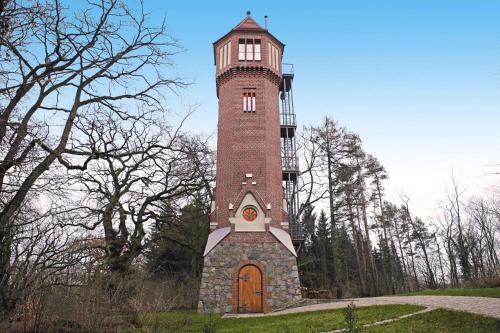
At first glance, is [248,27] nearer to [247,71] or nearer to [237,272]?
[247,71]

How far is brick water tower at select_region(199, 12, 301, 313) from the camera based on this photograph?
17641 millimetres

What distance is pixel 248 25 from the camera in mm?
23359

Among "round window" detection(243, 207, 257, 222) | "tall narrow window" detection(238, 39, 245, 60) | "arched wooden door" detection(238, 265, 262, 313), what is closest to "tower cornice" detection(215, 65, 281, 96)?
"tall narrow window" detection(238, 39, 245, 60)

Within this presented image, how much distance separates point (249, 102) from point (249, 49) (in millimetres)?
3148

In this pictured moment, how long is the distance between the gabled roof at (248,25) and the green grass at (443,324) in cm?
1722

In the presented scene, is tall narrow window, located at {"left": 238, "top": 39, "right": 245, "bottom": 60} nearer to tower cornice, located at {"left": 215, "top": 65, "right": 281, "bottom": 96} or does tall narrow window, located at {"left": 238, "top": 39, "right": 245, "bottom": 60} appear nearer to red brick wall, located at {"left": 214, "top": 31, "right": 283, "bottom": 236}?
red brick wall, located at {"left": 214, "top": 31, "right": 283, "bottom": 236}

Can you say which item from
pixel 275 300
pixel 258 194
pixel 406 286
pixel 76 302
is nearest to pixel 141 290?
pixel 76 302

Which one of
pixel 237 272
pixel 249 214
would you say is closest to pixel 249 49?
pixel 249 214

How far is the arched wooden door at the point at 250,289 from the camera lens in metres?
17.4

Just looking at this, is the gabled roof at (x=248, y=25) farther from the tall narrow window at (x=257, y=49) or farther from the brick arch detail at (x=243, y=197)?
the brick arch detail at (x=243, y=197)

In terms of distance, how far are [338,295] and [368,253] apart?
4.18 m

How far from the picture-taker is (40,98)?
7.07m

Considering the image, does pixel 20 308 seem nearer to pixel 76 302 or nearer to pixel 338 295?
pixel 76 302

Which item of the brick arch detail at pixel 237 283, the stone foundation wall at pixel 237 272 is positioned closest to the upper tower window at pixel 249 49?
the stone foundation wall at pixel 237 272
